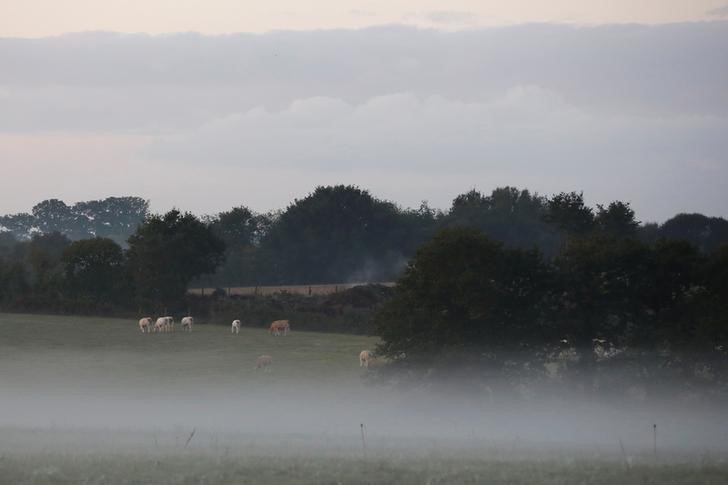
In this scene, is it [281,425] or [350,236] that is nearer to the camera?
[281,425]

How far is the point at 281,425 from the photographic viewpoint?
41188mm

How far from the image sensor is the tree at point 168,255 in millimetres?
94375

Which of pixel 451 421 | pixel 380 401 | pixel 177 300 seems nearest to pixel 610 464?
pixel 451 421

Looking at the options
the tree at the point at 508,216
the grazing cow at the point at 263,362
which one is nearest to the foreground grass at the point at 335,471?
the grazing cow at the point at 263,362

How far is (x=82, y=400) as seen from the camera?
163ft

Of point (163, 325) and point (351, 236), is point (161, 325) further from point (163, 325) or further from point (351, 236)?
point (351, 236)

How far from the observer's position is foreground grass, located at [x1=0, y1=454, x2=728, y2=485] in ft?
74.7

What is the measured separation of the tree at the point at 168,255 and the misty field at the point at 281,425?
52.7 feet

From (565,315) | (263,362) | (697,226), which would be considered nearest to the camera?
(565,315)

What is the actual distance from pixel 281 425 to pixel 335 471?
1736 cm

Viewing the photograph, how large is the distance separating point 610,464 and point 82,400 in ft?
98.7

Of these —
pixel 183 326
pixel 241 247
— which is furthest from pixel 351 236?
pixel 183 326

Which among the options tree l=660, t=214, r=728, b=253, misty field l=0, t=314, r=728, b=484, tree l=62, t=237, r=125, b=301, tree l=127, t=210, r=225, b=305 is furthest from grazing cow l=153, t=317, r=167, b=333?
tree l=660, t=214, r=728, b=253

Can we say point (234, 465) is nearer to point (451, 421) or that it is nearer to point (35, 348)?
point (451, 421)
